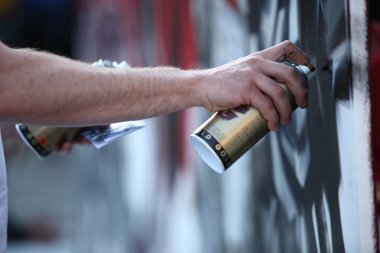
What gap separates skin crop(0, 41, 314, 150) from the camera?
202 centimetres

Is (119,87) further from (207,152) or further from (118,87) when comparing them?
(207,152)

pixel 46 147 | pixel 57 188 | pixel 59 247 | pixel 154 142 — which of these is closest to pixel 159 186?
pixel 154 142

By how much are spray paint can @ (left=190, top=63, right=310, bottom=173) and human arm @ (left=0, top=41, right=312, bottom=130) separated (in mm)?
30

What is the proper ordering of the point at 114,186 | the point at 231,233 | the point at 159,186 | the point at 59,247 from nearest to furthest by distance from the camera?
the point at 231,233
the point at 159,186
the point at 114,186
the point at 59,247

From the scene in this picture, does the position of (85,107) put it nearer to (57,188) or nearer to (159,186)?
(159,186)

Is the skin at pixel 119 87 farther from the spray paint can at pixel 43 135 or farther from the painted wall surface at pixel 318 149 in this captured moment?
the spray paint can at pixel 43 135

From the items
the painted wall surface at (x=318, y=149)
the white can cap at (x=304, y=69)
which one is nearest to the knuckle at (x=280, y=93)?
the white can cap at (x=304, y=69)

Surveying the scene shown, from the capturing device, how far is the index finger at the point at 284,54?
2088 mm

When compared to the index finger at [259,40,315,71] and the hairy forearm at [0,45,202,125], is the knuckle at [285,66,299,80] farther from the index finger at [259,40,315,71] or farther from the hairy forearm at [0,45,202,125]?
the hairy forearm at [0,45,202,125]

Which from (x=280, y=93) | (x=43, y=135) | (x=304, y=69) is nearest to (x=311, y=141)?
(x=304, y=69)

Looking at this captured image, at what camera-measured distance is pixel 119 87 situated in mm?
2133

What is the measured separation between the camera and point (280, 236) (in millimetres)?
2977

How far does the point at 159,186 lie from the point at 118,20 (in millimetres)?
809

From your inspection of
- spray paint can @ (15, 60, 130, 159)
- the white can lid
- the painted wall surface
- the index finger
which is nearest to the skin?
the index finger
